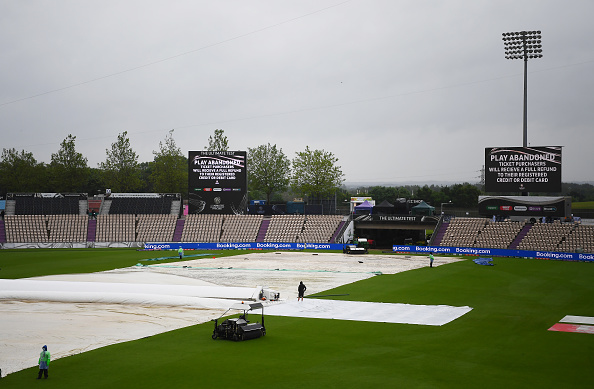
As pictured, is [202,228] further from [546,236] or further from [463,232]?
[546,236]

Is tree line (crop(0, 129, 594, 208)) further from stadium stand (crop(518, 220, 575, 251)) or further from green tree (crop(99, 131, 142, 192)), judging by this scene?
stadium stand (crop(518, 220, 575, 251))

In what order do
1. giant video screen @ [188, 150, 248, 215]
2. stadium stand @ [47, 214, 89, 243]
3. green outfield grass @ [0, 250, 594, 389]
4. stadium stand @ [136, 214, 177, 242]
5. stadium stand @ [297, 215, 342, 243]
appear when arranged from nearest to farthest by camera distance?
green outfield grass @ [0, 250, 594, 389] < giant video screen @ [188, 150, 248, 215] < stadium stand @ [297, 215, 342, 243] < stadium stand @ [47, 214, 89, 243] < stadium stand @ [136, 214, 177, 242]

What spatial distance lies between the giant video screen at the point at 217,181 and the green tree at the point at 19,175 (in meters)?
54.6

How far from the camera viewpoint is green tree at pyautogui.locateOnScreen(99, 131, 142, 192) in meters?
113

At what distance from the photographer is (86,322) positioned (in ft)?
96.3

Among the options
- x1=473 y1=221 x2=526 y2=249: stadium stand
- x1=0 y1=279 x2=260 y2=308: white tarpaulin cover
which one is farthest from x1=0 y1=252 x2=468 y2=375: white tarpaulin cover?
x1=473 y1=221 x2=526 y2=249: stadium stand

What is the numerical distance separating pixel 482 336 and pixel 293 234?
56673 mm

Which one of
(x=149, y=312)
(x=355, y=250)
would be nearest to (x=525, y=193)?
(x=355, y=250)

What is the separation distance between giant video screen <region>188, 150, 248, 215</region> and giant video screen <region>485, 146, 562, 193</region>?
33453mm

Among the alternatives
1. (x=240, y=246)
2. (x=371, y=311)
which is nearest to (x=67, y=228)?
(x=240, y=246)

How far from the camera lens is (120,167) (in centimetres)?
11312

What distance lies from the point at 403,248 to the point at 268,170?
52.5 metres

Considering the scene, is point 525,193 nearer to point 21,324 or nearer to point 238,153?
point 238,153

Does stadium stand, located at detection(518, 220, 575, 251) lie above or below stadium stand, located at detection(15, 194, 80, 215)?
below
